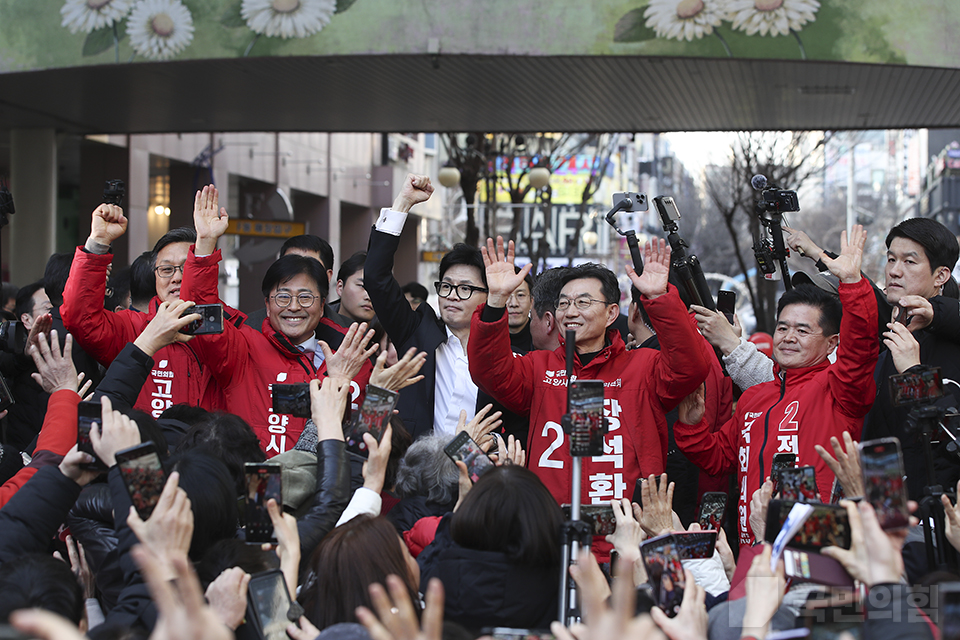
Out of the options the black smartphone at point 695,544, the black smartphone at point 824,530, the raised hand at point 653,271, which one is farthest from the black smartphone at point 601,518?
the raised hand at point 653,271

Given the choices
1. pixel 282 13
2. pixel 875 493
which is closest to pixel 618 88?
pixel 282 13

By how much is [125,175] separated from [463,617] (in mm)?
14115

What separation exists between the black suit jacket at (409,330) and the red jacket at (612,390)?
41 cm

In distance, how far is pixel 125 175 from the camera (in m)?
14.8

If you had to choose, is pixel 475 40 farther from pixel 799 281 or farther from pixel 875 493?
pixel 875 493

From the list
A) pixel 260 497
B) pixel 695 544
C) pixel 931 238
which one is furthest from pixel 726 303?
pixel 260 497

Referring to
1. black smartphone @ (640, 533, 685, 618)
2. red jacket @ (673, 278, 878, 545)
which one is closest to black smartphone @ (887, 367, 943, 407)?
red jacket @ (673, 278, 878, 545)

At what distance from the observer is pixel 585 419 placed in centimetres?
272

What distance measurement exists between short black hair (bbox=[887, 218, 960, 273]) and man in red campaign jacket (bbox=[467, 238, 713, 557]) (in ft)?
3.63

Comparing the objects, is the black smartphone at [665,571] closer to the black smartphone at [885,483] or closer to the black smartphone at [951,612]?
the black smartphone at [885,483]

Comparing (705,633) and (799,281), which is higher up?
(799,281)

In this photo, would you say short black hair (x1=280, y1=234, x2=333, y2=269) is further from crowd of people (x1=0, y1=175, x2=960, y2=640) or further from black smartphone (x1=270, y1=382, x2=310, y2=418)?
black smartphone (x1=270, y1=382, x2=310, y2=418)

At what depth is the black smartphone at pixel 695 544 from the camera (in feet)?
8.11

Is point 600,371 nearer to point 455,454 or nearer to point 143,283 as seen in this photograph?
point 455,454
